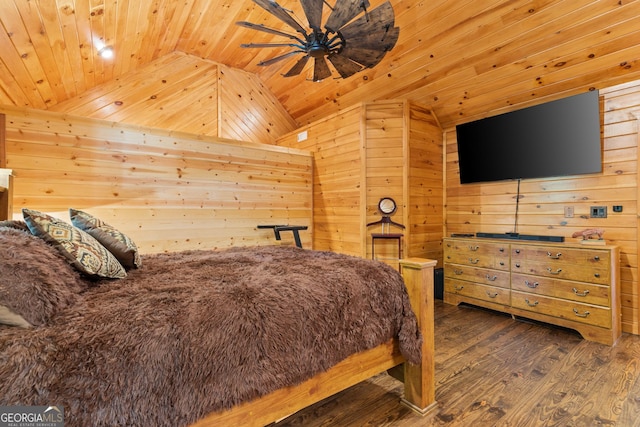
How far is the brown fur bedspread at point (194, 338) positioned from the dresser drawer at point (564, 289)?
1.91 meters

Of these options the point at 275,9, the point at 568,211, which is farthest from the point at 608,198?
the point at 275,9

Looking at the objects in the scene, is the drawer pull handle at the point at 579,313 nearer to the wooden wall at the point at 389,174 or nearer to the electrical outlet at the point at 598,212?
the electrical outlet at the point at 598,212

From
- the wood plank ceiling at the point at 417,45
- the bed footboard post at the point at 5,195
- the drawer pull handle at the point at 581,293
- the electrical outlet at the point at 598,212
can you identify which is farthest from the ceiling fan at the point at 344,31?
the drawer pull handle at the point at 581,293

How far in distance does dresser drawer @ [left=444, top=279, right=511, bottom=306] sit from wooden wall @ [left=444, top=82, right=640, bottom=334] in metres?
0.78

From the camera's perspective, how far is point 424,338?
1586 mm

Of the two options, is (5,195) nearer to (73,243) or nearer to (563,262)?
(73,243)

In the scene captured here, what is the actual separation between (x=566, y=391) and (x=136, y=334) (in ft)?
7.40

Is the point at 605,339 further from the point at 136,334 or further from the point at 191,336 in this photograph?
the point at 136,334

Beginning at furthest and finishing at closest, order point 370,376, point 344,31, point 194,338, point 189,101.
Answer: point 189,101
point 344,31
point 370,376
point 194,338

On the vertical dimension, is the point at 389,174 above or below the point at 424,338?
above

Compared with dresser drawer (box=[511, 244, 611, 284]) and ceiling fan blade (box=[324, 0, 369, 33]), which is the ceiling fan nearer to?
ceiling fan blade (box=[324, 0, 369, 33])

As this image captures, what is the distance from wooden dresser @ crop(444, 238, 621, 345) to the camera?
94.7 inches

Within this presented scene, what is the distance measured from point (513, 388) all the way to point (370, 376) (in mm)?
981

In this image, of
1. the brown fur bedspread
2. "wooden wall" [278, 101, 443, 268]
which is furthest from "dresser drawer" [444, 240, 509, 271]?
the brown fur bedspread
